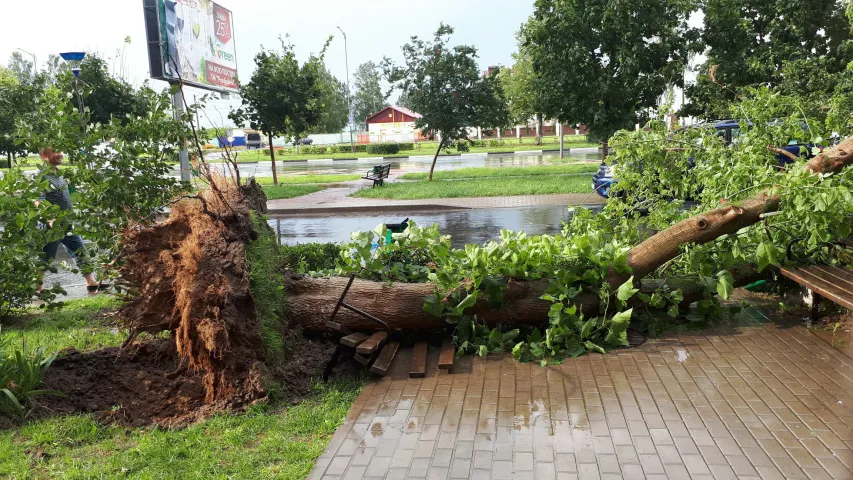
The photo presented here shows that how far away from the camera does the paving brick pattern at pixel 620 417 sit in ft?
10.8

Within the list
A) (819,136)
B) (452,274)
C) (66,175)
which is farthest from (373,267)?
(819,136)

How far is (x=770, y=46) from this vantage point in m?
17.1

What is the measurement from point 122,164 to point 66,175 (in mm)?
553

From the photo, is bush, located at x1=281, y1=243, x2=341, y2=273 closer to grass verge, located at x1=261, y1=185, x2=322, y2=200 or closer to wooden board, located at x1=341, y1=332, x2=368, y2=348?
wooden board, located at x1=341, y1=332, x2=368, y2=348

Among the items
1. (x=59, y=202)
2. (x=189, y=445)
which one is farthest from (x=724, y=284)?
(x=59, y=202)

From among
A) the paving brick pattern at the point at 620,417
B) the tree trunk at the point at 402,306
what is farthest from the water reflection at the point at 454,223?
the paving brick pattern at the point at 620,417

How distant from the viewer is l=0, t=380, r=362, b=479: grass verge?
339cm

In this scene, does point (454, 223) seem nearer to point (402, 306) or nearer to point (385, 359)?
point (402, 306)

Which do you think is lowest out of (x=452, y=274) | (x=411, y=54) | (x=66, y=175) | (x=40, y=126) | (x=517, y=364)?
(x=517, y=364)

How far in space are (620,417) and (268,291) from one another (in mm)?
2617

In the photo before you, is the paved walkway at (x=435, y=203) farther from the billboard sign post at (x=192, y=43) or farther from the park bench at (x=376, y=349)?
the park bench at (x=376, y=349)

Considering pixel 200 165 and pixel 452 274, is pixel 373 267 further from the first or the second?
pixel 200 165

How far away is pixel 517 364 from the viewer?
4863 millimetres

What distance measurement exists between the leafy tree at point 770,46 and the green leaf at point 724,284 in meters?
10.7
